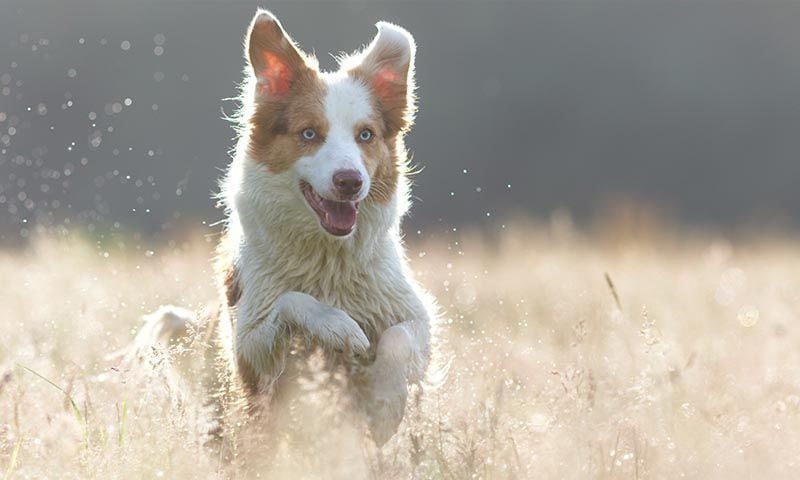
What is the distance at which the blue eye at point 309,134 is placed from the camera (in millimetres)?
4777

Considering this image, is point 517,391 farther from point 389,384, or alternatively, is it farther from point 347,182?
point 347,182

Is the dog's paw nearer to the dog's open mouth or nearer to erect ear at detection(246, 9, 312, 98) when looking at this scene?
the dog's open mouth

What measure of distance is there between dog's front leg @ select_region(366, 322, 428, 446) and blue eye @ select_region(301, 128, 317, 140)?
94 centimetres

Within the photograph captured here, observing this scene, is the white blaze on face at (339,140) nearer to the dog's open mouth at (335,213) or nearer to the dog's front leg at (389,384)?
the dog's open mouth at (335,213)

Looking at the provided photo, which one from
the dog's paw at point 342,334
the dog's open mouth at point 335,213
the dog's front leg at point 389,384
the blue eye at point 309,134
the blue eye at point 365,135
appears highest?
the blue eye at point 309,134

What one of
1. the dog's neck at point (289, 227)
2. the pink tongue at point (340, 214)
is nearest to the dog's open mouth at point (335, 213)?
the pink tongue at point (340, 214)

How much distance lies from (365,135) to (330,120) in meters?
0.19

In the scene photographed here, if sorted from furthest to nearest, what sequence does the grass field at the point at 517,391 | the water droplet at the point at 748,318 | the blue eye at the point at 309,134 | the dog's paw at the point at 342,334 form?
the water droplet at the point at 748,318 → the blue eye at the point at 309,134 → the dog's paw at the point at 342,334 → the grass field at the point at 517,391

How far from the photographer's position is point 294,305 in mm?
4551

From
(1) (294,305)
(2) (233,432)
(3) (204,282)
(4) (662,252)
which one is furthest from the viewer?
(4) (662,252)

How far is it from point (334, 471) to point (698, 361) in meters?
2.16

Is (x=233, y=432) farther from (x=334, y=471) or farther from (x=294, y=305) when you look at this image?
(x=294, y=305)

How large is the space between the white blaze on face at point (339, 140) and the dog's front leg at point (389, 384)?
2.08ft

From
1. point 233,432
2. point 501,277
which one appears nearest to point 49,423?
point 233,432
